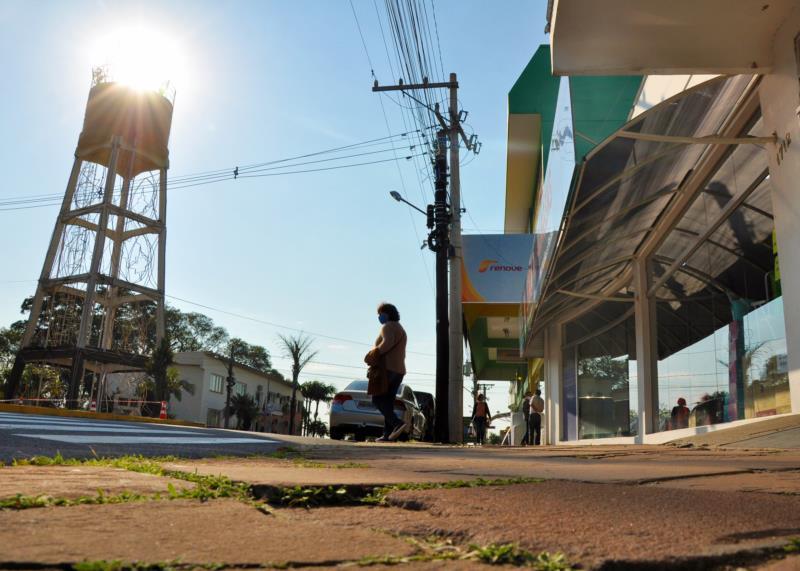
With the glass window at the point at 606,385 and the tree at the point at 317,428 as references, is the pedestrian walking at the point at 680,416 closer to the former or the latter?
the glass window at the point at 606,385

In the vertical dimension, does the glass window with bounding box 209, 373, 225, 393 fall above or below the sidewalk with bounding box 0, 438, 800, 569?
above

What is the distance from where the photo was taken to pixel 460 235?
16406mm

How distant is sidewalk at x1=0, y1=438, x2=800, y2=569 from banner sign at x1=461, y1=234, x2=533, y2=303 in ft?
54.0

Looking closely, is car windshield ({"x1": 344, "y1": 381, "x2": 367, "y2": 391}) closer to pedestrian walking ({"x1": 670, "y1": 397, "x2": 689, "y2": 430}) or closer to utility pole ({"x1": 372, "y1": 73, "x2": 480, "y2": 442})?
utility pole ({"x1": 372, "y1": 73, "x2": 480, "y2": 442})

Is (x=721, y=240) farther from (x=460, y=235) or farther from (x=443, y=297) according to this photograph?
(x=460, y=235)

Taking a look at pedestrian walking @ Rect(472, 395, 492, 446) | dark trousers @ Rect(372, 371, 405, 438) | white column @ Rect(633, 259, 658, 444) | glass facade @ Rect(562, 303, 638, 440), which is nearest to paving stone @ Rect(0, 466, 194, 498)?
dark trousers @ Rect(372, 371, 405, 438)

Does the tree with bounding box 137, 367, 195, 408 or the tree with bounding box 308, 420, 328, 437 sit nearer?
the tree with bounding box 137, 367, 195, 408

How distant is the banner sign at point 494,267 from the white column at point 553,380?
1.74 metres

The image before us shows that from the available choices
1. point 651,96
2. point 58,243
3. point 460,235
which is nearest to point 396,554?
point 651,96

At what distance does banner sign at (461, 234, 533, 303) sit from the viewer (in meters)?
18.7

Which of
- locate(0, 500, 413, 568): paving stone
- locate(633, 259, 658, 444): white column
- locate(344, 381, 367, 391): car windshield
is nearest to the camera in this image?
locate(0, 500, 413, 568): paving stone

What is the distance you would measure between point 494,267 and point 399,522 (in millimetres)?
17866

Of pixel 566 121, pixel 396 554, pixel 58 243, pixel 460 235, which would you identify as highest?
pixel 58 243

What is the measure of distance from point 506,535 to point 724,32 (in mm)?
5241
